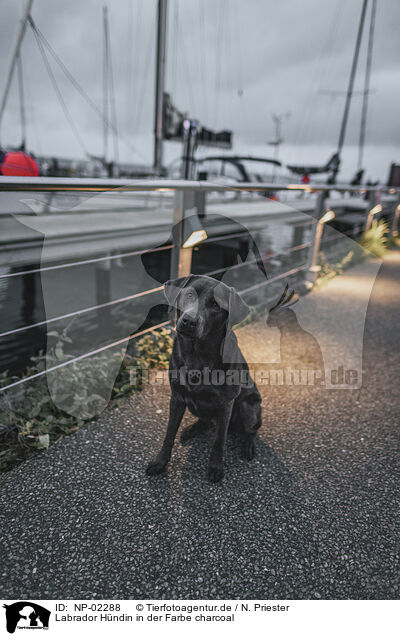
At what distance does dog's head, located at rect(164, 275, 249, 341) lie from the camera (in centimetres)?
146

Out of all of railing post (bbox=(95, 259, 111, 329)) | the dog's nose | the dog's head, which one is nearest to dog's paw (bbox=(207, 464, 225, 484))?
the dog's head

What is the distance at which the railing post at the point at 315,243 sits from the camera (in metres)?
4.93

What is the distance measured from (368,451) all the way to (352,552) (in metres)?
0.70

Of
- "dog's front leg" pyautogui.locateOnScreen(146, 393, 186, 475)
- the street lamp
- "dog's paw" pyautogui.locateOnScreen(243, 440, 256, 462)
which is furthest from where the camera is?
the street lamp

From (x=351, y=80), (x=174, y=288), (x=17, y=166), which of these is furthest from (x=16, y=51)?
(x=351, y=80)

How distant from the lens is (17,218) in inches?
415

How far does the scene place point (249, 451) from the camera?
195cm

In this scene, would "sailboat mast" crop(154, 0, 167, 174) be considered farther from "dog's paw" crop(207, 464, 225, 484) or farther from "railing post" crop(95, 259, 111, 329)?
"dog's paw" crop(207, 464, 225, 484)

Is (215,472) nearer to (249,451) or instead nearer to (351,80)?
(249,451)
